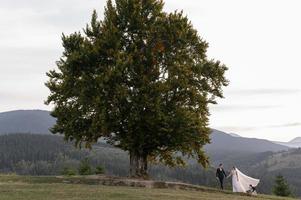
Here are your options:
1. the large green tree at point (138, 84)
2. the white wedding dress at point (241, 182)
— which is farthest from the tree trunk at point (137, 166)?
the white wedding dress at point (241, 182)

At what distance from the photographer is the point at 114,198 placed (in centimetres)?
2872

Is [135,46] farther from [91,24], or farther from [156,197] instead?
[156,197]

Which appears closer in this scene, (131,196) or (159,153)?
(131,196)

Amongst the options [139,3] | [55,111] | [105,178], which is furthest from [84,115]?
[139,3]

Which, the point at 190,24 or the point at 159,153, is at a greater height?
the point at 190,24

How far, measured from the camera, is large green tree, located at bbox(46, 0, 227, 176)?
41.5 meters

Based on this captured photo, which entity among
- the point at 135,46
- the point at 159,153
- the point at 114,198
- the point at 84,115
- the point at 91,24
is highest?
the point at 91,24

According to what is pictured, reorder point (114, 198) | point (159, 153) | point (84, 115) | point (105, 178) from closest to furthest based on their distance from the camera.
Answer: point (114, 198) < point (105, 178) < point (84, 115) < point (159, 153)

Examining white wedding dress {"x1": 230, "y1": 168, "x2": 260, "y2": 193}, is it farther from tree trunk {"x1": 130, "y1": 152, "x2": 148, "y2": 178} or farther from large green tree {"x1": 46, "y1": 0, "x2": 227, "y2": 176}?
tree trunk {"x1": 130, "y1": 152, "x2": 148, "y2": 178}

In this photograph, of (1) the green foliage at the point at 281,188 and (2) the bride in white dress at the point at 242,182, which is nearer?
(2) the bride in white dress at the point at 242,182

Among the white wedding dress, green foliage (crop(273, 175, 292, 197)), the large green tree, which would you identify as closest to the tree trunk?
the large green tree

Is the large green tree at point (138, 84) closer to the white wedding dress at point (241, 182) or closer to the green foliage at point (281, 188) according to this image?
the white wedding dress at point (241, 182)

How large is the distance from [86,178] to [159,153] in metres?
9.84

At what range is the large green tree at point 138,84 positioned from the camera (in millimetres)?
41531
